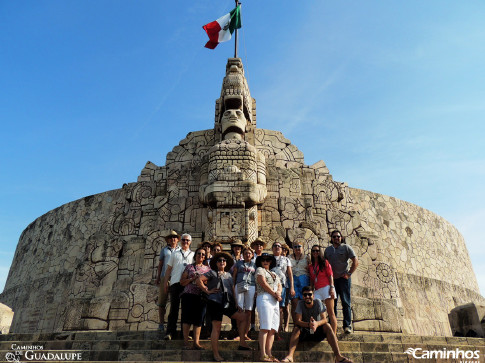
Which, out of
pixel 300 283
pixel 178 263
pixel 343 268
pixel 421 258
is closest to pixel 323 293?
pixel 300 283

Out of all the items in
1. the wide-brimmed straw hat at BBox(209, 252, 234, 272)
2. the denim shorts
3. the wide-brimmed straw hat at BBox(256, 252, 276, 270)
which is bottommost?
the denim shorts

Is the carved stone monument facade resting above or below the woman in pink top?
above

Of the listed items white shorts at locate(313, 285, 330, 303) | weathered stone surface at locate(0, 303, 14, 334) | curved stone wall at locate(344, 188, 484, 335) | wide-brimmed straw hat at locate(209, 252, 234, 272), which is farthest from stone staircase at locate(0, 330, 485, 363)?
curved stone wall at locate(344, 188, 484, 335)

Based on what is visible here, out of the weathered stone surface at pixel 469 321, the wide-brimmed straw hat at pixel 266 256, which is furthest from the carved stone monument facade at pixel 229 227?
the wide-brimmed straw hat at pixel 266 256

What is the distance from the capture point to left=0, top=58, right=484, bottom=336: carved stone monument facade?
736 centimetres

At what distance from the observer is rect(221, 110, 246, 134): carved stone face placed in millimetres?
9375

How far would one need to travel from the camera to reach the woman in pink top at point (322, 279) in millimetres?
4590

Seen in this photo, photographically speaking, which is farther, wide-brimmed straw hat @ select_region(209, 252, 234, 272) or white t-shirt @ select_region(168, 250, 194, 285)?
white t-shirt @ select_region(168, 250, 194, 285)

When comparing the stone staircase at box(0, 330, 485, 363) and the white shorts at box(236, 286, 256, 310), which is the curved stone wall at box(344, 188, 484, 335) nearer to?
the stone staircase at box(0, 330, 485, 363)

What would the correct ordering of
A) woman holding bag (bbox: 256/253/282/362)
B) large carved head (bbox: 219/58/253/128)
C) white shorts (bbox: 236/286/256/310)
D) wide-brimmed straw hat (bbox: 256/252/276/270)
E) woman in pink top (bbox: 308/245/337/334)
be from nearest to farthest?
woman holding bag (bbox: 256/253/282/362)
white shorts (bbox: 236/286/256/310)
wide-brimmed straw hat (bbox: 256/252/276/270)
woman in pink top (bbox: 308/245/337/334)
large carved head (bbox: 219/58/253/128)

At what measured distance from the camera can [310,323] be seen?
4.12m

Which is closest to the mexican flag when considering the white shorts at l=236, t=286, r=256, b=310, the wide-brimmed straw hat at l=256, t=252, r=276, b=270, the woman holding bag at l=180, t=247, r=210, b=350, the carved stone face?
the carved stone face

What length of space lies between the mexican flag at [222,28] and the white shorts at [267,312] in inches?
380

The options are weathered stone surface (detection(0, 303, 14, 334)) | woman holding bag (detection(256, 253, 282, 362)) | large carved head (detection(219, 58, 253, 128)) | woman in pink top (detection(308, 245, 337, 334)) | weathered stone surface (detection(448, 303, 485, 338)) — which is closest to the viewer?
woman holding bag (detection(256, 253, 282, 362))
